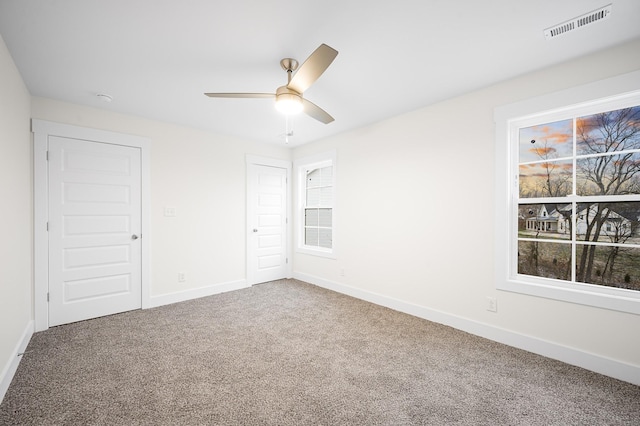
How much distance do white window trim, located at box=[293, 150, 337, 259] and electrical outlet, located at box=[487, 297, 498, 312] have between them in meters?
2.19

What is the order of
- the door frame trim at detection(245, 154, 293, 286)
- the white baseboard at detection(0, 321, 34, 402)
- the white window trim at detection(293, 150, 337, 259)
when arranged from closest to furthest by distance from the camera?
the white baseboard at detection(0, 321, 34, 402), the white window trim at detection(293, 150, 337, 259), the door frame trim at detection(245, 154, 293, 286)

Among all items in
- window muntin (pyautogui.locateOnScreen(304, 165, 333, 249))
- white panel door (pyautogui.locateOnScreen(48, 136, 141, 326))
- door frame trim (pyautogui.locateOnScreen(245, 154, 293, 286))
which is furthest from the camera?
window muntin (pyautogui.locateOnScreen(304, 165, 333, 249))

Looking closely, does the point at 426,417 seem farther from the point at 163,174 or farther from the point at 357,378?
the point at 163,174

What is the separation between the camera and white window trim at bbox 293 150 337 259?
14.2 feet

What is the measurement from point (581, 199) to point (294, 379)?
2.78 m

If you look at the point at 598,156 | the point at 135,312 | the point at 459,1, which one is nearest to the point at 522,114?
the point at 598,156

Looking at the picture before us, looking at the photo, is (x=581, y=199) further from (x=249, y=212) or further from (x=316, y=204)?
(x=249, y=212)

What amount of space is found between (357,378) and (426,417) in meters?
0.53

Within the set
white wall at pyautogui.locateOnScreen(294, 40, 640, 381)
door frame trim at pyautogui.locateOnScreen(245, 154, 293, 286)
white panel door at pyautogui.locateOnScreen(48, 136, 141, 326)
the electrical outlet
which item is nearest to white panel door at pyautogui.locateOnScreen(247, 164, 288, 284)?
door frame trim at pyautogui.locateOnScreen(245, 154, 293, 286)

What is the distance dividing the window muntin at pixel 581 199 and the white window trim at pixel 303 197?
2.41 m

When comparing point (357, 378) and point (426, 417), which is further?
point (357, 378)

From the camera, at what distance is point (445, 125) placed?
118 inches

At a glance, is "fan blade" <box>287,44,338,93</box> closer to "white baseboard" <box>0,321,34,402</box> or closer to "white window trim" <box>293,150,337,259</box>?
"white window trim" <box>293,150,337,259</box>

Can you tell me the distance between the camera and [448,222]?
2.98 meters
